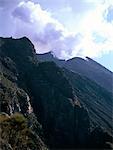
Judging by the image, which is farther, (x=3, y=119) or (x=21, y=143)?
(x=21, y=143)

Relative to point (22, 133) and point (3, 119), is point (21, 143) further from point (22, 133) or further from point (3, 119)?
point (3, 119)

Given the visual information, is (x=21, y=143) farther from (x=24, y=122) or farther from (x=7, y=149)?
(x=7, y=149)

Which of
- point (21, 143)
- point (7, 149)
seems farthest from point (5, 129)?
point (7, 149)

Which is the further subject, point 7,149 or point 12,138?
point 12,138

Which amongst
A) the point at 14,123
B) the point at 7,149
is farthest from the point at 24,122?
the point at 7,149

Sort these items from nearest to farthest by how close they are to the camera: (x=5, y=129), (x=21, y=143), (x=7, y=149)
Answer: (x=7, y=149) < (x=5, y=129) < (x=21, y=143)

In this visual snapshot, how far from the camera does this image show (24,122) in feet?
504

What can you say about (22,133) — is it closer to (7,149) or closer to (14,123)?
(14,123)

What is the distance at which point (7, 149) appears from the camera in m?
81.1

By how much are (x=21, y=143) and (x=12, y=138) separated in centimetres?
942

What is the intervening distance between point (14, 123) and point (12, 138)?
578 centimetres

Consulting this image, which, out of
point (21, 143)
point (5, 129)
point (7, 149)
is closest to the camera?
point (7, 149)

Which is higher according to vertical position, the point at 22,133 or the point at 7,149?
the point at 22,133

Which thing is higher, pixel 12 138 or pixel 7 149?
pixel 12 138
